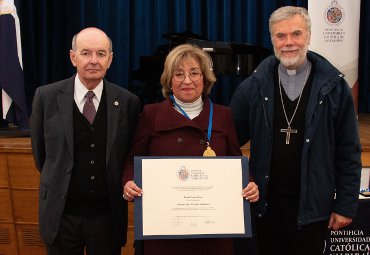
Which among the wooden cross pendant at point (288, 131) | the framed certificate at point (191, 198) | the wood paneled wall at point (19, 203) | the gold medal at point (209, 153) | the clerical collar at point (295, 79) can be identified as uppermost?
the clerical collar at point (295, 79)

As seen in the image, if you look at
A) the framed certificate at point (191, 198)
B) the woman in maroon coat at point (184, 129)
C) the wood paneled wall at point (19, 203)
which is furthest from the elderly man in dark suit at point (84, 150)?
the wood paneled wall at point (19, 203)

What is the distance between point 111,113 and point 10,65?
2516 millimetres

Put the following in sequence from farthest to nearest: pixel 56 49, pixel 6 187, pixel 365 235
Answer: pixel 56 49
pixel 6 187
pixel 365 235

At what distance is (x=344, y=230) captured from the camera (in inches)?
138

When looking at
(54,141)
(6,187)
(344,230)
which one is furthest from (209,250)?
(6,187)

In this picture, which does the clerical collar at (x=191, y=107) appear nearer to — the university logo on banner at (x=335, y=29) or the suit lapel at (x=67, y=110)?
the suit lapel at (x=67, y=110)

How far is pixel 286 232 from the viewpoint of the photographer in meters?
2.41

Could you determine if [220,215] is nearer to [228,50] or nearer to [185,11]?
[228,50]

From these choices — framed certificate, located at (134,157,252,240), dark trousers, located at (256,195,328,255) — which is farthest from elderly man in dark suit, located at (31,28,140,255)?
dark trousers, located at (256,195,328,255)

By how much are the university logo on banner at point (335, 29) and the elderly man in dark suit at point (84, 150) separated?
349 cm

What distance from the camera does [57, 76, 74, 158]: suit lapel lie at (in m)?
2.24

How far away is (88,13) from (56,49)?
76 centimetres

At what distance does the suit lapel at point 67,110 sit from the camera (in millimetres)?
2243

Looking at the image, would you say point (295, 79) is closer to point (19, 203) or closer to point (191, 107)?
point (191, 107)
